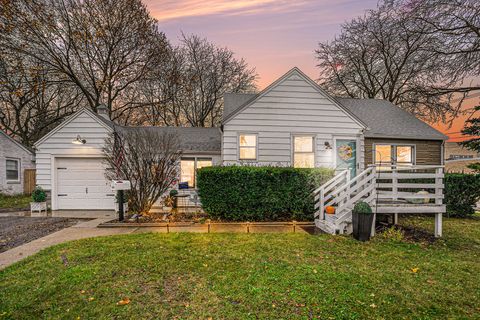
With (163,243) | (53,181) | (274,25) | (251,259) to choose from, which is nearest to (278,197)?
(251,259)

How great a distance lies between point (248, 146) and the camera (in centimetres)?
1007

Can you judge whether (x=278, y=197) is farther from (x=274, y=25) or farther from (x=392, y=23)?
(x=392, y=23)

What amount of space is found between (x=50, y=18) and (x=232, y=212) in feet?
57.2

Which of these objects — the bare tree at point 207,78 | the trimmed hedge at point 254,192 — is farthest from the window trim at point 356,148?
the bare tree at point 207,78

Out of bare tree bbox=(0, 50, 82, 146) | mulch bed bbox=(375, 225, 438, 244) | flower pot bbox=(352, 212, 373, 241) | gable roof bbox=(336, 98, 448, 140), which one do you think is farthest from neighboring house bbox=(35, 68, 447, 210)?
bare tree bbox=(0, 50, 82, 146)

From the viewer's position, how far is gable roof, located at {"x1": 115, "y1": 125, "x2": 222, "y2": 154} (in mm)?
11547

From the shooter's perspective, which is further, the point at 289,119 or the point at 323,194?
the point at 289,119

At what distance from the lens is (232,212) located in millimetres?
7949

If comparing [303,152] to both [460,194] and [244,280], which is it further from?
[244,280]

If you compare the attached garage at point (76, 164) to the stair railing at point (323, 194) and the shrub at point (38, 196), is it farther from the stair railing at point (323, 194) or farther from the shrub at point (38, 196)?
the stair railing at point (323, 194)

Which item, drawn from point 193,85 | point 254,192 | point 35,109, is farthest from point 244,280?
point 35,109

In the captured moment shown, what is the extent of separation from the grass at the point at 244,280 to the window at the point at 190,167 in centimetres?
591

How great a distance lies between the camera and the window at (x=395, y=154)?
1158 centimetres

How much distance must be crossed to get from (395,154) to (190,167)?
10773 millimetres
